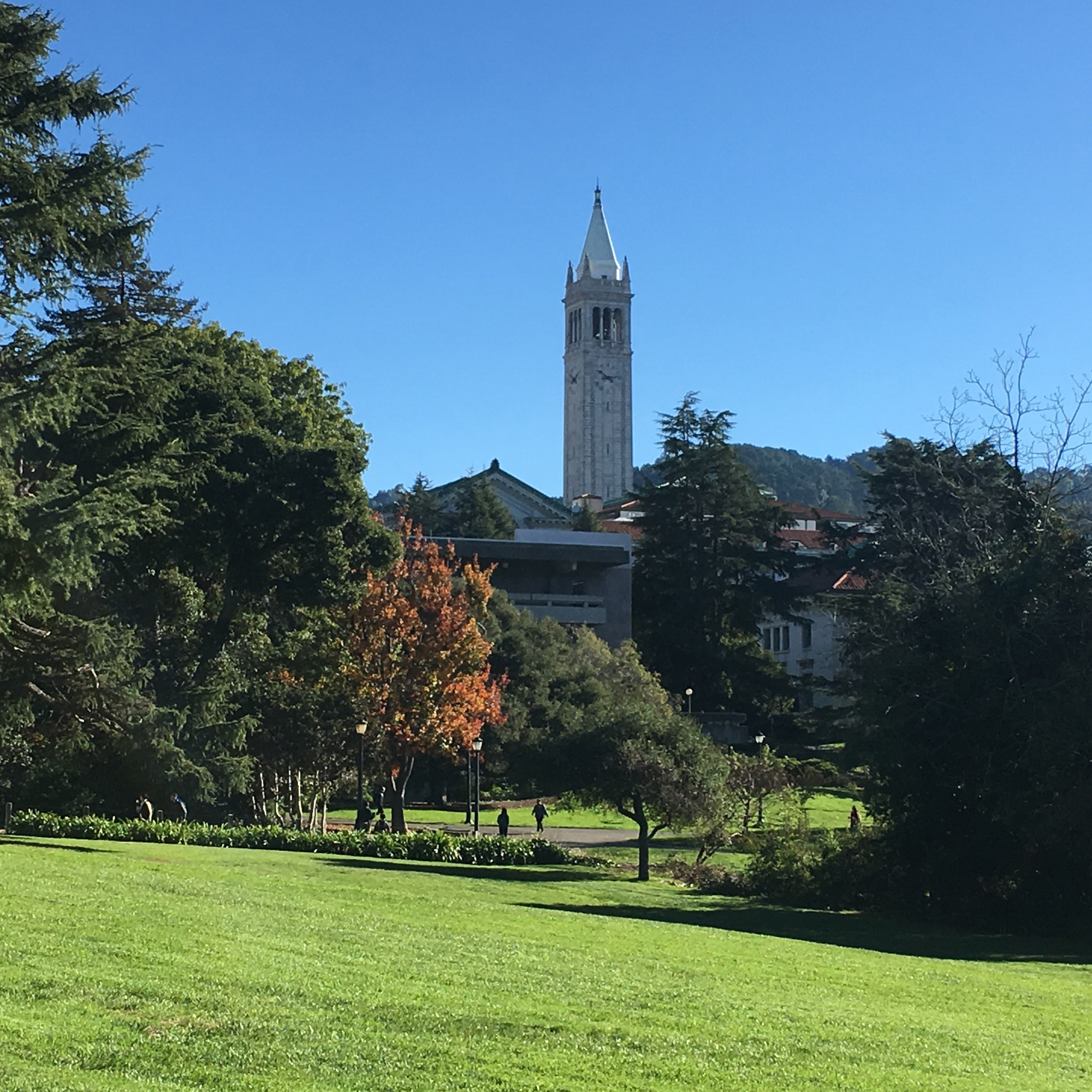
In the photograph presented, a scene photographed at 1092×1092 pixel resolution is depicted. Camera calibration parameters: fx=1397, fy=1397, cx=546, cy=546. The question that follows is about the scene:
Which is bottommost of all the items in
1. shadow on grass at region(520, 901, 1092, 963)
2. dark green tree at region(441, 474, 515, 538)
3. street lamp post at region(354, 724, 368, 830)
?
shadow on grass at region(520, 901, 1092, 963)

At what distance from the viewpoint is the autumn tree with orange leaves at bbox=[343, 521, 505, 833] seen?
40031mm

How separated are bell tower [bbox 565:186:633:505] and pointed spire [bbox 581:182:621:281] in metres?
0.07

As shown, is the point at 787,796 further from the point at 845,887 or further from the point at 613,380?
the point at 613,380

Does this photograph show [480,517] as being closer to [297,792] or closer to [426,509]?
[426,509]

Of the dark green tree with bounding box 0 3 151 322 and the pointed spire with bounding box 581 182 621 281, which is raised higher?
the pointed spire with bounding box 581 182 621 281

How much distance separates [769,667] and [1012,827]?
4498 centimetres

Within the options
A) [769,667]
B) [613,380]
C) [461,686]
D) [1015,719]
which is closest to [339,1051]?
[1015,719]

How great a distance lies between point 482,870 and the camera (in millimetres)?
31844

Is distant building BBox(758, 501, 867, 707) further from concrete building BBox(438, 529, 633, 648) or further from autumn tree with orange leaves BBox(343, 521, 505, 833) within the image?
autumn tree with orange leaves BBox(343, 521, 505, 833)

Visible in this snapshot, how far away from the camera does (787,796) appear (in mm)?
34188

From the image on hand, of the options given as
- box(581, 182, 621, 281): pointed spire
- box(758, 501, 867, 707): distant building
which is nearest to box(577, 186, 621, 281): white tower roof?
box(581, 182, 621, 281): pointed spire

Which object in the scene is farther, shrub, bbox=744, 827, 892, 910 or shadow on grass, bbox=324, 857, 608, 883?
shadow on grass, bbox=324, 857, 608, 883

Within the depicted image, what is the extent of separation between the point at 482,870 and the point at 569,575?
45606 millimetres

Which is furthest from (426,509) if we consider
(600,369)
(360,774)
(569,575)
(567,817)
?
(600,369)
